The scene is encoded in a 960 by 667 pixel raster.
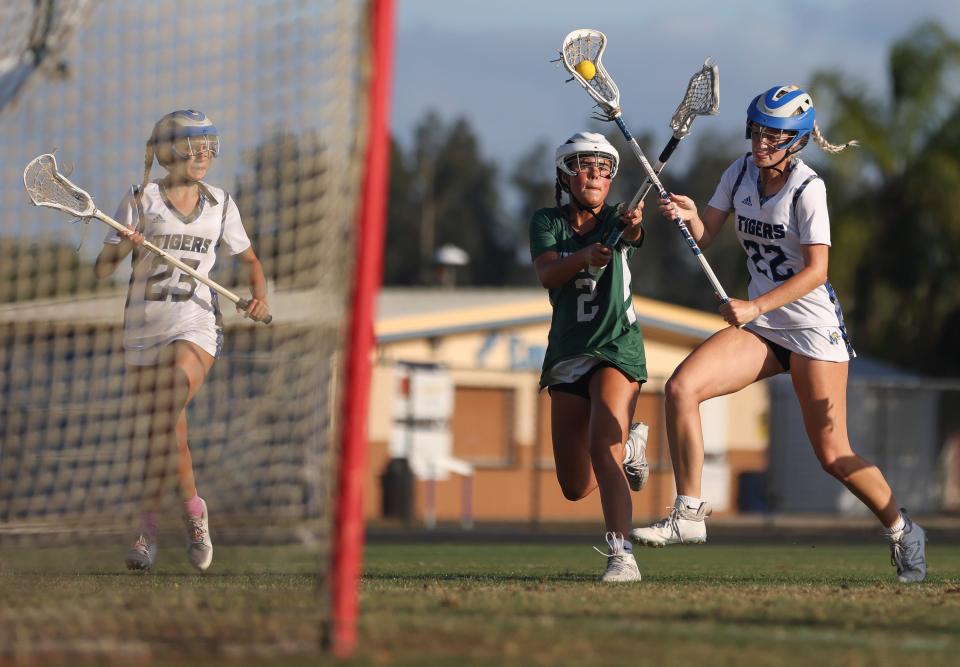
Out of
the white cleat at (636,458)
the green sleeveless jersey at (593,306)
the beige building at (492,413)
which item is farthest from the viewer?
the beige building at (492,413)

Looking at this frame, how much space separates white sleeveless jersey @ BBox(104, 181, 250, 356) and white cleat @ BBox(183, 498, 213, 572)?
96 centimetres

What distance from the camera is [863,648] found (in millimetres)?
4898

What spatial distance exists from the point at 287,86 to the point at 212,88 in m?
0.61

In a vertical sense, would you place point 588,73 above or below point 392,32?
above

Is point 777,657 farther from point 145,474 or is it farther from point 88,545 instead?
point 88,545

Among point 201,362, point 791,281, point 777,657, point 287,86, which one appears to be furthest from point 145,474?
point 777,657

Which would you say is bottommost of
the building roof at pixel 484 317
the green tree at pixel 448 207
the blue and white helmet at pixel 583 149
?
the blue and white helmet at pixel 583 149

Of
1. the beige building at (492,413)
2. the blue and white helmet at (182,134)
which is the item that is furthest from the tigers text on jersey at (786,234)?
the beige building at (492,413)

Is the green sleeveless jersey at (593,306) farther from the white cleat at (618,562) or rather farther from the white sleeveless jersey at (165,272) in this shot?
the white sleeveless jersey at (165,272)

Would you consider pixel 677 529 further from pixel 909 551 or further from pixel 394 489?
pixel 394 489

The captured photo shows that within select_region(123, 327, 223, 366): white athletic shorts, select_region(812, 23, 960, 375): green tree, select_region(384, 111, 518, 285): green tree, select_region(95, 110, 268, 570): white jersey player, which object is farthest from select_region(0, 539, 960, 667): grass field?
select_region(384, 111, 518, 285): green tree

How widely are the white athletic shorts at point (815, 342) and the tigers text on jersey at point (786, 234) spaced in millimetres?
31

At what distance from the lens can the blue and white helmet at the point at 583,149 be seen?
25.1 feet

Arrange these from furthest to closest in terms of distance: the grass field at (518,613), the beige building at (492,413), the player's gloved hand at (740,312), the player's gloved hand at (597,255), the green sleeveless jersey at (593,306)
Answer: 1. the beige building at (492,413)
2. the green sleeveless jersey at (593,306)
3. the player's gloved hand at (597,255)
4. the player's gloved hand at (740,312)
5. the grass field at (518,613)
